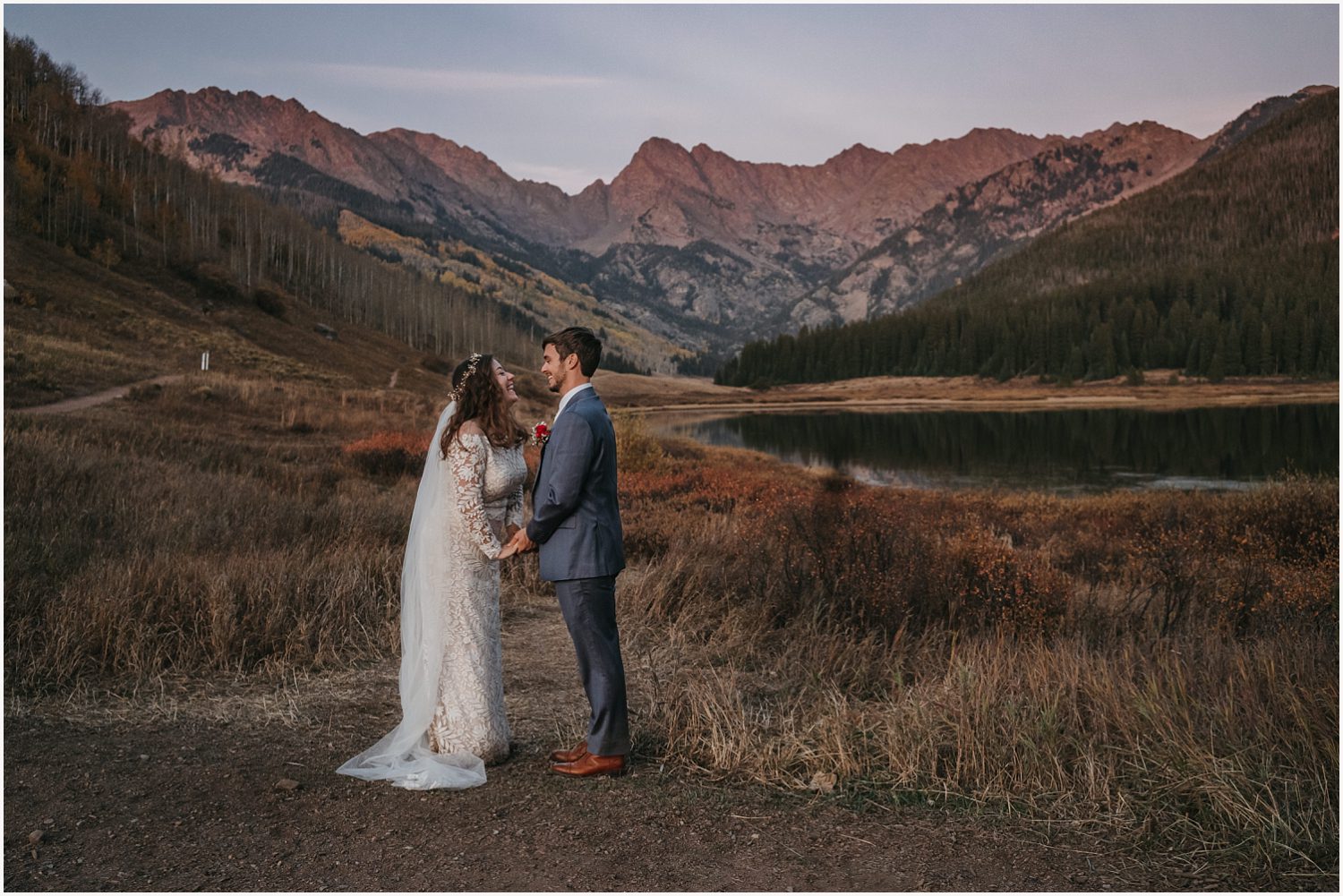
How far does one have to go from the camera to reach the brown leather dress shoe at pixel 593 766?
5496 mm

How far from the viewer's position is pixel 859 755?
5.73m

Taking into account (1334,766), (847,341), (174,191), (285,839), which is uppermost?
(174,191)

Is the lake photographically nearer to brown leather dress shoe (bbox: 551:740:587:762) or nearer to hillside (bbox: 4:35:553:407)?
brown leather dress shoe (bbox: 551:740:587:762)

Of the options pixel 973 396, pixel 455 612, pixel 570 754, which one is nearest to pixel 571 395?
pixel 455 612

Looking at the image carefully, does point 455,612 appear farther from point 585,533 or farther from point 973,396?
point 973,396

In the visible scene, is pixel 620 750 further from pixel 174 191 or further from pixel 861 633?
pixel 174 191

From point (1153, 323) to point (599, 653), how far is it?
145m

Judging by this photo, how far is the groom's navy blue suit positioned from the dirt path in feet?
2.21

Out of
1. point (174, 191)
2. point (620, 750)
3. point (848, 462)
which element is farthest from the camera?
point (174, 191)

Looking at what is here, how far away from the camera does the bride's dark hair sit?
18.6 feet

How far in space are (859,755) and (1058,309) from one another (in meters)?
152

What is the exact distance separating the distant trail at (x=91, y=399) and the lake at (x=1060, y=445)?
27.0 metres

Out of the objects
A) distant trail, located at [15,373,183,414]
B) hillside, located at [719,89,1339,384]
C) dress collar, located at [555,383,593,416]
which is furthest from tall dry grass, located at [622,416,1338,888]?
hillside, located at [719,89,1339,384]

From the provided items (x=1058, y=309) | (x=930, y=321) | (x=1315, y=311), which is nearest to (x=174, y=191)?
(x=930, y=321)
